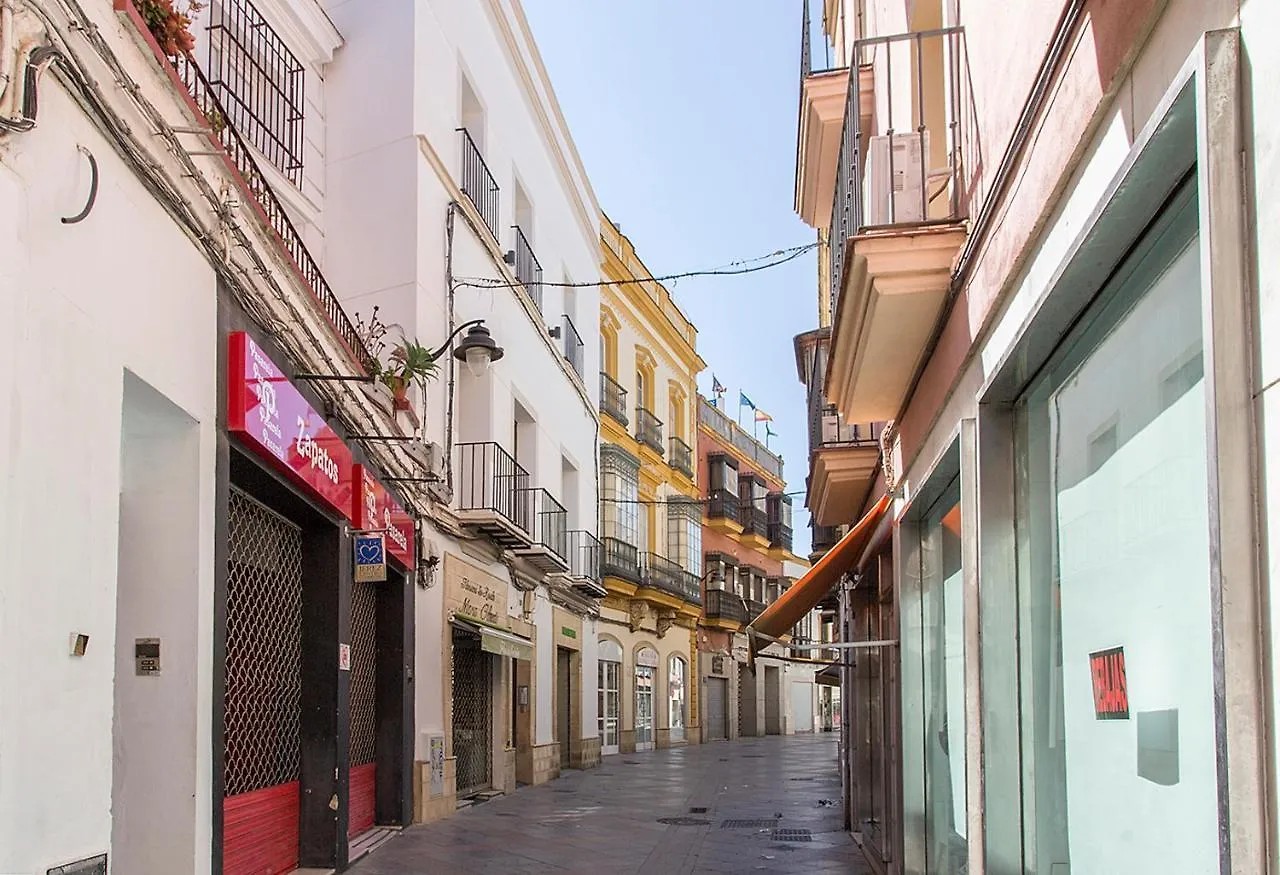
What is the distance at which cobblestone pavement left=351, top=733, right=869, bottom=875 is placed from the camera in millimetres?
10508

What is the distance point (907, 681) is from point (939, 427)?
2.43 metres

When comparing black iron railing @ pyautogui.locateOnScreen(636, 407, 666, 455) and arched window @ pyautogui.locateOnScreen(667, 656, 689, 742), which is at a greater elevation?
black iron railing @ pyautogui.locateOnScreen(636, 407, 666, 455)

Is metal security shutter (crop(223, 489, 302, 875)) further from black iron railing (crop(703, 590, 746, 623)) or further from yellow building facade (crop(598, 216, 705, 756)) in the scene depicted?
black iron railing (crop(703, 590, 746, 623))

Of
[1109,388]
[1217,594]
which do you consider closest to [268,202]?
[1109,388]

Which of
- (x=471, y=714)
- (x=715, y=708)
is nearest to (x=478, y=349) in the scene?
(x=471, y=714)

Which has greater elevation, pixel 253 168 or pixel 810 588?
pixel 253 168

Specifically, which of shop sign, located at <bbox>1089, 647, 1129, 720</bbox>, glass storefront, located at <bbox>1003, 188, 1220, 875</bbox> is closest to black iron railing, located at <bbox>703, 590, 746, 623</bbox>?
glass storefront, located at <bbox>1003, 188, 1220, 875</bbox>

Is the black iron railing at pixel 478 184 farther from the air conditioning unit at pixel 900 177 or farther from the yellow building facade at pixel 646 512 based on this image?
the air conditioning unit at pixel 900 177

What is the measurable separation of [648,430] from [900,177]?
27058 mm

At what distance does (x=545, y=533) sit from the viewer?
63.2 feet

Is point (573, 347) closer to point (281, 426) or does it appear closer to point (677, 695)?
point (281, 426)

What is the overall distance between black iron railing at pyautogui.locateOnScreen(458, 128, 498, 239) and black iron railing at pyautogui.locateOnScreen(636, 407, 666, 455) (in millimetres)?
15221

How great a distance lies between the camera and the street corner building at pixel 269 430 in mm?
4961

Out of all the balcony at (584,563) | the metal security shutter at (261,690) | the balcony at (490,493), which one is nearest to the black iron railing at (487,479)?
the balcony at (490,493)
